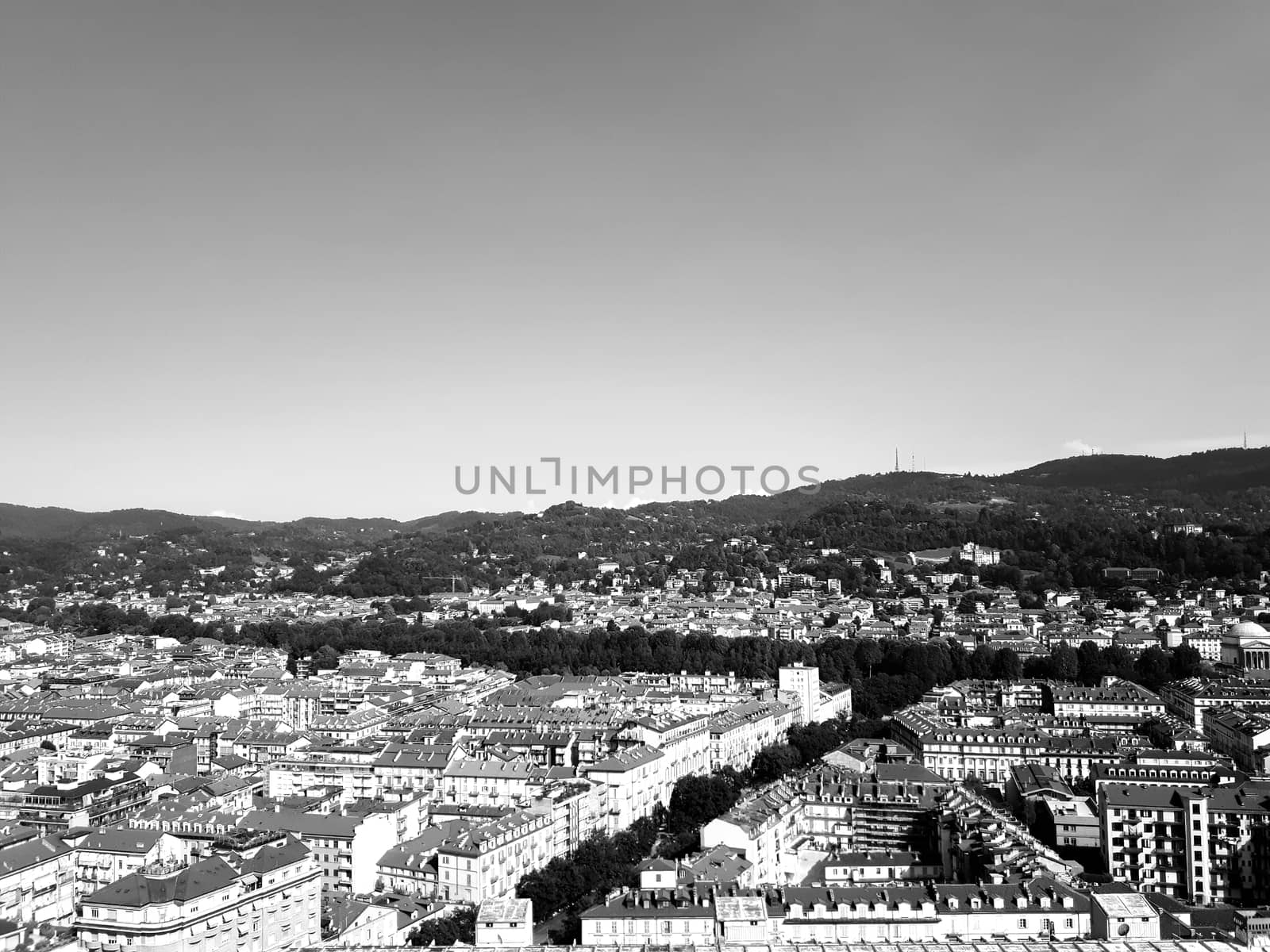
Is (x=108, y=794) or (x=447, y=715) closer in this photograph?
(x=108, y=794)

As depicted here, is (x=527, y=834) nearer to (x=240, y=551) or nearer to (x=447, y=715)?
(x=447, y=715)

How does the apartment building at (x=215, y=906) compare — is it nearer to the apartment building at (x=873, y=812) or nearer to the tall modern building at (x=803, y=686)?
the apartment building at (x=873, y=812)

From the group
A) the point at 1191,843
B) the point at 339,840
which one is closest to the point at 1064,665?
the point at 1191,843

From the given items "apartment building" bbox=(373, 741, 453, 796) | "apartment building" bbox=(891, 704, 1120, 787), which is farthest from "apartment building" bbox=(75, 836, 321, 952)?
"apartment building" bbox=(891, 704, 1120, 787)

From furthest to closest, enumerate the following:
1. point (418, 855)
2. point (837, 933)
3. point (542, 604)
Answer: point (542, 604) → point (418, 855) → point (837, 933)

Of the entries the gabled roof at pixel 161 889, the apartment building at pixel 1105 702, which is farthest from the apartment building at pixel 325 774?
the apartment building at pixel 1105 702

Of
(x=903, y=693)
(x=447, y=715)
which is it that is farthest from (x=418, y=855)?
(x=903, y=693)
